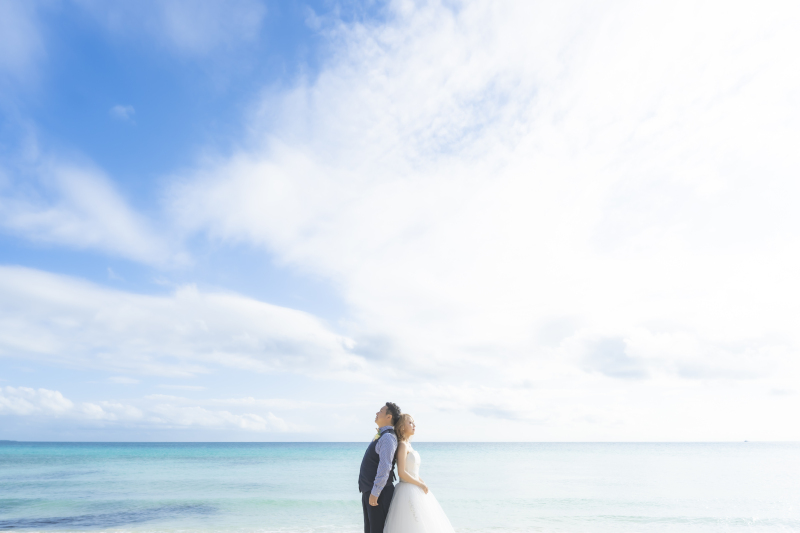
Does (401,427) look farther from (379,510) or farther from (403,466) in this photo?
(379,510)

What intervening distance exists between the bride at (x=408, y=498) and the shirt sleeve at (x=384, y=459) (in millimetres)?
153

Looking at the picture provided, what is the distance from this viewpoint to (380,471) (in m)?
5.16

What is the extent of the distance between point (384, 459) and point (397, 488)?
1.85ft

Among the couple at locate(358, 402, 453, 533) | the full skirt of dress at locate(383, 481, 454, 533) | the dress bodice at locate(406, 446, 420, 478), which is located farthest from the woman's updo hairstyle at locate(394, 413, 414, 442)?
the full skirt of dress at locate(383, 481, 454, 533)

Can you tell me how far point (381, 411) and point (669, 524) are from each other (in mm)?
12693

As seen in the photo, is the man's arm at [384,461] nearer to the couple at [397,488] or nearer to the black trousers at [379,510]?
the couple at [397,488]

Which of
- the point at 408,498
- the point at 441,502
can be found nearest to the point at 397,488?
the point at 408,498

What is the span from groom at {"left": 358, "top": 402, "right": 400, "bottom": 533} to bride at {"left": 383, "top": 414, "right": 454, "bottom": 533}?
8cm

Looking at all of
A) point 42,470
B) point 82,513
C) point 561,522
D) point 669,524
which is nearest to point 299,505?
point 82,513

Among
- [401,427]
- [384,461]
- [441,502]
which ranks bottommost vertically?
[441,502]

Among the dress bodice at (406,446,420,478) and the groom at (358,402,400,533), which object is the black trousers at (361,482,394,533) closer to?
the groom at (358,402,400,533)

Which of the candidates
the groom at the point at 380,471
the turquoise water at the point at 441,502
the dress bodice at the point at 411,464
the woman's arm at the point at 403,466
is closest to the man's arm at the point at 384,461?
the groom at the point at 380,471

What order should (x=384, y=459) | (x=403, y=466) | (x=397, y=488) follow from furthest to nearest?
(x=397, y=488) < (x=403, y=466) < (x=384, y=459)

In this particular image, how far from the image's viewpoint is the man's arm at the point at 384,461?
5.13m
